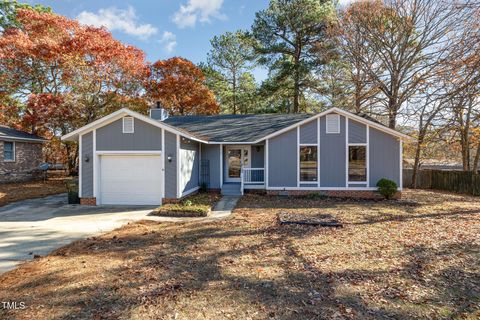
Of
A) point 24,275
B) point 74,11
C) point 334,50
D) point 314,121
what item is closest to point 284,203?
point 314,121

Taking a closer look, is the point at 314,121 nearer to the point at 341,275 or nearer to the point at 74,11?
the point at 341,275

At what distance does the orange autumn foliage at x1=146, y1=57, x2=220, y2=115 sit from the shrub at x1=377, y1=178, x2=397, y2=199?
57.8 feet

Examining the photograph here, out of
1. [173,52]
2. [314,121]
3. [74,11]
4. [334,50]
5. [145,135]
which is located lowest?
[145,135]

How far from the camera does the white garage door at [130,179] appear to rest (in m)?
11.2

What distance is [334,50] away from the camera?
67.9ft

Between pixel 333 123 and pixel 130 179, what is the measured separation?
8.97 m

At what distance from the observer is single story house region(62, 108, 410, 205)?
11.0 metres

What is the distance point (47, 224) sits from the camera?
27.0 feet

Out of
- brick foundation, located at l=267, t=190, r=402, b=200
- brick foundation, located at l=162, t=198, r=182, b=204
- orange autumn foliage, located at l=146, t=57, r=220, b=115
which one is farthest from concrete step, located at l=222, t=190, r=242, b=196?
orange autumn foliage, located at l=146, t=57, r=220, b=115

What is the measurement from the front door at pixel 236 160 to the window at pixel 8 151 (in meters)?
13.7

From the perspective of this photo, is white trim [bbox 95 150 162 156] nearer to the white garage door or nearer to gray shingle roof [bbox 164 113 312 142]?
the white garage door

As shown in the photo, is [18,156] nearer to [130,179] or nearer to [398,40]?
[130,179]

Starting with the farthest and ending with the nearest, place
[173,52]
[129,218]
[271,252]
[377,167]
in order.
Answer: [173,52]
[377,167]
[129,218]
[271,252]

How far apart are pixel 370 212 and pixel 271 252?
5.54m
